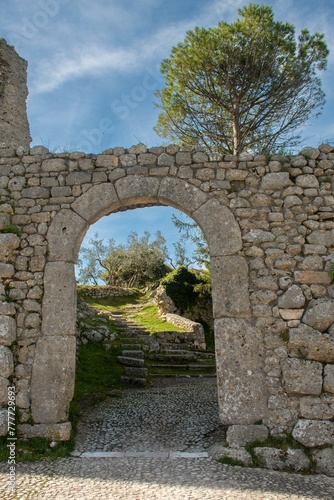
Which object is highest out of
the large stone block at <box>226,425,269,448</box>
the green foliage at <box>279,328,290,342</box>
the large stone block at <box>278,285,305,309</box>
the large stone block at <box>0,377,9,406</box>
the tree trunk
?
the tree trunk

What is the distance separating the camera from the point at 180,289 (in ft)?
62.3

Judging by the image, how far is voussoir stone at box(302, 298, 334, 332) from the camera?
4.94m

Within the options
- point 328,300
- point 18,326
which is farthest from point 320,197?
point 18,326

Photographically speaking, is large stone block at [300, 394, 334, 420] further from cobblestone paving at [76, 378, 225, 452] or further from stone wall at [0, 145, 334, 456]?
cobblestone paving at [76, 378, 225, 452]

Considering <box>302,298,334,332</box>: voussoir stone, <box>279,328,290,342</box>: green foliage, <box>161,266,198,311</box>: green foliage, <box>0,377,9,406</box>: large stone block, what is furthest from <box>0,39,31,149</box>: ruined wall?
<box>161,266,198,311</box>: green foliage

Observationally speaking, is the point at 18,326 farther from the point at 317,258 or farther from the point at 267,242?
the point at 317,258

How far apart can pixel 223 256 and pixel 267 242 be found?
60 cm

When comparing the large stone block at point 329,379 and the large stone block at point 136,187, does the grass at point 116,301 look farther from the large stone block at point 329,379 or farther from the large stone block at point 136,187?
the large stone block at point 329,379

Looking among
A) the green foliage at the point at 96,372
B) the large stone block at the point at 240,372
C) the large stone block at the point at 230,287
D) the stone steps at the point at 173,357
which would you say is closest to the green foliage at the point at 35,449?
the large stone block at the point at 240,372

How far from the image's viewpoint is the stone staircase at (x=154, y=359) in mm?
10094

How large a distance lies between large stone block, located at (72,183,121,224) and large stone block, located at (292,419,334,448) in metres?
3.66

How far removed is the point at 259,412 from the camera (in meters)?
4.80

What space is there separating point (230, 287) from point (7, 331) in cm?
292

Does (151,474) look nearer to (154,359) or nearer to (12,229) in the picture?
(12,229)
